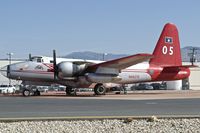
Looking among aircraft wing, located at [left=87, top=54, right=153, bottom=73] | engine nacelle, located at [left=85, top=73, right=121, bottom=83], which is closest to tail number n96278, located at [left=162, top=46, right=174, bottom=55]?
aircraft wing, located at [left=87, top=54, right=153, bottom=73]

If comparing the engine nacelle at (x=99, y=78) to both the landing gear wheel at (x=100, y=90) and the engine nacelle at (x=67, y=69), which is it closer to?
the landing gear wheel at (x=100, y=90)

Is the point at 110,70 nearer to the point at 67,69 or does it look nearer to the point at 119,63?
the point at 119,63

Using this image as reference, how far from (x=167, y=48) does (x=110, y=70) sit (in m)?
6.94

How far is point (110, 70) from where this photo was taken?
116ft

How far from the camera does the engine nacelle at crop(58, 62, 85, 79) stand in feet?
110

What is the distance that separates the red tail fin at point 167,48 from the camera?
3912 cm

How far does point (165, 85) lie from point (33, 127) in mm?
61587

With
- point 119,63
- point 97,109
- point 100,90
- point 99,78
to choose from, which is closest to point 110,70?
point 119,63

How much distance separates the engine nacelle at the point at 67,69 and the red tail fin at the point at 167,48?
8268 millimetres

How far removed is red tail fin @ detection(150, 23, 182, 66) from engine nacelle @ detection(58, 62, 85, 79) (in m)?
8.27

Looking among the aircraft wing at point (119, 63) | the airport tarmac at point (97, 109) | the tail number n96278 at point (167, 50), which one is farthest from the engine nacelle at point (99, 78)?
the airport tarmac at point (97, 109)

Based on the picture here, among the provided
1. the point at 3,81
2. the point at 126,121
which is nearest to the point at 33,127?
the point at 126,121

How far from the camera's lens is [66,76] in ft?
112

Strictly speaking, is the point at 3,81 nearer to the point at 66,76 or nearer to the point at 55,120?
the point at 66,76
